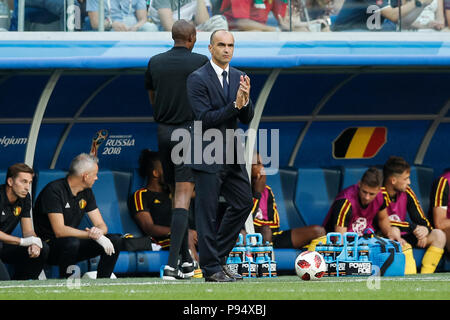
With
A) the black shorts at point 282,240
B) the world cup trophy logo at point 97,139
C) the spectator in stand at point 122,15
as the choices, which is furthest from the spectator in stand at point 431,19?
the world cup trophy logo at point 97,139

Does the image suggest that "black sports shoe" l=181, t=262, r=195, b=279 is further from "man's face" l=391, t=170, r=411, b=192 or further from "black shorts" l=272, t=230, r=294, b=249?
"man's face" l=391, t=170, r=411, b=192

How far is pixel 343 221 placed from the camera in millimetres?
9875

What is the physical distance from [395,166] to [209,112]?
3681mm

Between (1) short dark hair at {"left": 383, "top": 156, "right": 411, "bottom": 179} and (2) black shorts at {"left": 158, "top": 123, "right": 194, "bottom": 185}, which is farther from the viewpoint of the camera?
(1) short dark hair at {"left": 383, "top": 156, "right": 411, "bottom": 179}

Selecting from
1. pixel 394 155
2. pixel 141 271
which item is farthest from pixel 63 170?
pixel 394 155

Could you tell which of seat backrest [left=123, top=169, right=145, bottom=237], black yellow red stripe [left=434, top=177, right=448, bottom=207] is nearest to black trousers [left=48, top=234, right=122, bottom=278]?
seat backrest [left=123, top=169, right=145, bottom=237]

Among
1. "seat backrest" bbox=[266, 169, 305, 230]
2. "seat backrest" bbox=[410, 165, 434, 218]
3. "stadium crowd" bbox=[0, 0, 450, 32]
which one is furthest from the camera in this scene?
"seat backrest" bbox=[410, 165, 434, 218]

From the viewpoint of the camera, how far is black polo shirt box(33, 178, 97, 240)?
363 inches

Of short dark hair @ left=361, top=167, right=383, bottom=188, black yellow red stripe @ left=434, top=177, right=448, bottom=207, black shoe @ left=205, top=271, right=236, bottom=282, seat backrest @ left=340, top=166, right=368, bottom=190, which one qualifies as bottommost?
black shoe @ left=205, top=271, right=236, bottom=282

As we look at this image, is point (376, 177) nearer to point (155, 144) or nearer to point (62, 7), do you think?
point (155, 144)

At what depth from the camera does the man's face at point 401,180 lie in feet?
33.8

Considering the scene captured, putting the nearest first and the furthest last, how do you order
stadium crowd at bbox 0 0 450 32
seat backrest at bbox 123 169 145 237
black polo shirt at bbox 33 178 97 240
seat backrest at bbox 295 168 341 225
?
1. black polo shirt at bbox 33 178 97 240
2. stadium crowd at bbox 0 0 450 32
3. seat backrest at bbox 123 169 145 237
4. seat backrest at bbox 295 168 341 225

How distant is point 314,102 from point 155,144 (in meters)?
1.61
